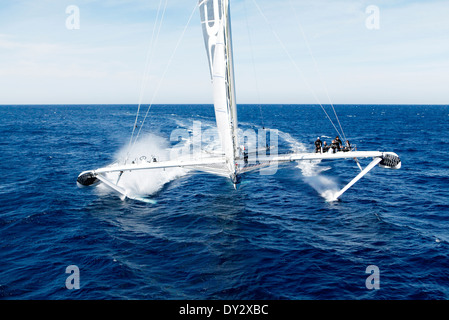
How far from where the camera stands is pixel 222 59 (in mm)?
18547

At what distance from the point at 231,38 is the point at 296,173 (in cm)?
1779

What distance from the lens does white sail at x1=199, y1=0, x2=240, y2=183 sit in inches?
738

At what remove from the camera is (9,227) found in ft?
64.6

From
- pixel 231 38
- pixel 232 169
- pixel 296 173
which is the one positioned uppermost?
pixel 231 38

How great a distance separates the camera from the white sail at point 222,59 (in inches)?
738

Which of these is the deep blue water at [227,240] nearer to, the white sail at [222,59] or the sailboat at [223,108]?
the sailboat at [223,108]

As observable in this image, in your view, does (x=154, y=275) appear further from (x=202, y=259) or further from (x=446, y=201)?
(x=446, y=201)
